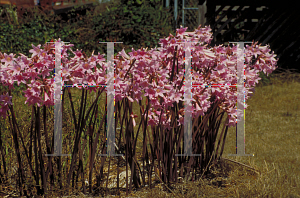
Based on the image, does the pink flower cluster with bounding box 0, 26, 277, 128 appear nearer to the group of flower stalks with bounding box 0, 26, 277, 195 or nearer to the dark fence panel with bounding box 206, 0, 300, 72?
the group of flower stalks with bounding box 0, 26, 277, 195

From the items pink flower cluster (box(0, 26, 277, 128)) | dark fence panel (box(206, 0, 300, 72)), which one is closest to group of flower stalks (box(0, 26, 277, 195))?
pink flower cluster (box(0, 26, 277, 128))

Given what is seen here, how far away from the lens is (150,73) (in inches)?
89.9

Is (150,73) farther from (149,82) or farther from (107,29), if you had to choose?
(107,29)

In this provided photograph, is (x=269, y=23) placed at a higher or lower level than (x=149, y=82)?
higher

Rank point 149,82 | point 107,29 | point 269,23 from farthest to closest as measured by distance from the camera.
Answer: point 107,29 < point 269,23 < point 149,82

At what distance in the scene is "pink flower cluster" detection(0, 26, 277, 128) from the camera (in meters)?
2.07

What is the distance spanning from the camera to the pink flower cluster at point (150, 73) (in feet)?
6.78

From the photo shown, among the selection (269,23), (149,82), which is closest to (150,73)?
(149,82)

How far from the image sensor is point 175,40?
7.38ft

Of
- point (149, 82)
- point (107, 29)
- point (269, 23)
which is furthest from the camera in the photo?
point (107, 29)

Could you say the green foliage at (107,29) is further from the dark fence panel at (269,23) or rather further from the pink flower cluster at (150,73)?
the pink flower cluster at (150,73)

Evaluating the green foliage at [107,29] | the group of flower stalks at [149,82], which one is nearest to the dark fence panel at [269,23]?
the green foliage at [107,29]

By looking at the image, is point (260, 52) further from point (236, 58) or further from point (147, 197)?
point (147, 197)

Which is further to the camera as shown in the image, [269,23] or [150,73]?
[269,23]
